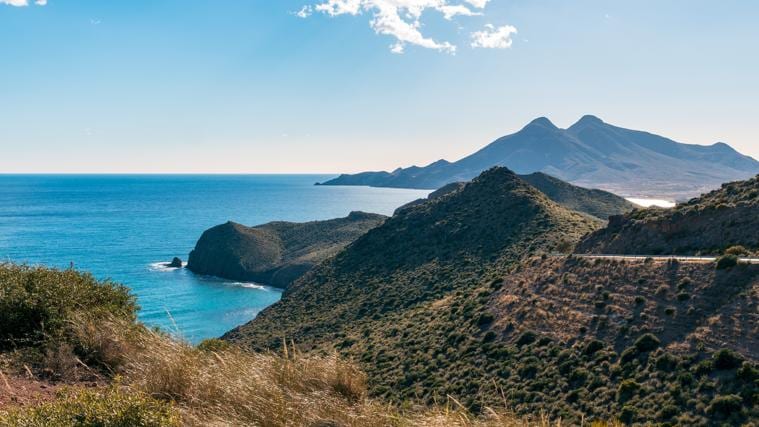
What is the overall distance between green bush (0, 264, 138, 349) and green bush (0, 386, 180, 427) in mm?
4764

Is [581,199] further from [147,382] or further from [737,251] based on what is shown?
[147,382]

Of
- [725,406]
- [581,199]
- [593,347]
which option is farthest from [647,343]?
[581,199]

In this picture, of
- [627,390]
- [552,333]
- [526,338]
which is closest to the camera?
[627,390]

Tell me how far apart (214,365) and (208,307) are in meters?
81.9

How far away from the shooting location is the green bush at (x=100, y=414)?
6.06m

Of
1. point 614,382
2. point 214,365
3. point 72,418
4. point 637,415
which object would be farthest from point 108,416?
point 614,382

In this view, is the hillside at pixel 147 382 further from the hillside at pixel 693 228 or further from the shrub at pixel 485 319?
the hillside at pixel 693 228

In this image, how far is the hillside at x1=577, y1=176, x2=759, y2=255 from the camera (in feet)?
116

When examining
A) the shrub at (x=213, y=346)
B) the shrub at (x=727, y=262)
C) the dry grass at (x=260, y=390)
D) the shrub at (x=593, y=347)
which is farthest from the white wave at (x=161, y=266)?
the dry grass at (x=260, y=390)

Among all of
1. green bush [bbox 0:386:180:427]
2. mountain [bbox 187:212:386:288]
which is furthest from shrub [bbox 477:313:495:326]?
mountain [bbox 187:212:386:288]

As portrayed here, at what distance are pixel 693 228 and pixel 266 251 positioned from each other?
316ft

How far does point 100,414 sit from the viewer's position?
6176mm

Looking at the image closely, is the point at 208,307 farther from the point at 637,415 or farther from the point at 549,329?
the point at 637,415

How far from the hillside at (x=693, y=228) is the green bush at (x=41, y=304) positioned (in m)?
36.5
